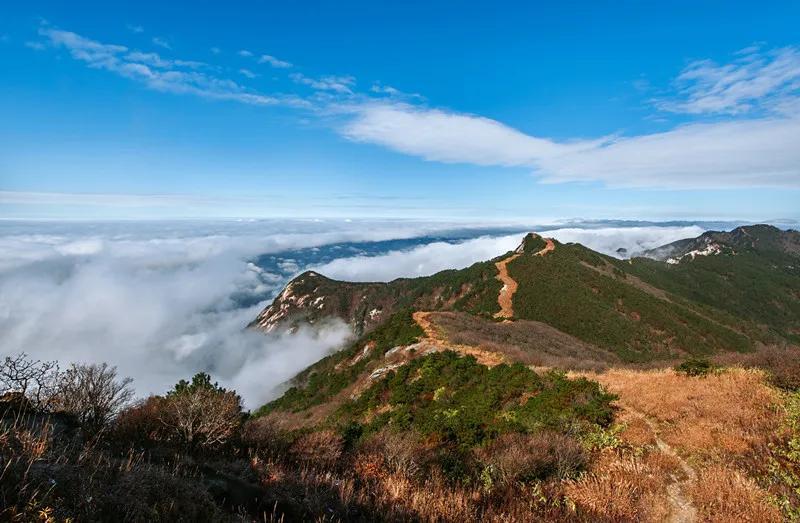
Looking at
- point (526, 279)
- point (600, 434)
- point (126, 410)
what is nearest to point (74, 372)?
point (126, 410)

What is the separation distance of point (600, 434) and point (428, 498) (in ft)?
22.9

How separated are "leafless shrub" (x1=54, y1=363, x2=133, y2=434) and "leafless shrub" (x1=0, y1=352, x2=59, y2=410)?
0.33m

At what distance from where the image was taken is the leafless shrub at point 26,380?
8.10 m

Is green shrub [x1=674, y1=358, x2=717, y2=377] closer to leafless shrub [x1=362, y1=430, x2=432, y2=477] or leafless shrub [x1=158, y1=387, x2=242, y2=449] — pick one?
leafless shrub [x1=362, y1=430, x2=432, y2=477]

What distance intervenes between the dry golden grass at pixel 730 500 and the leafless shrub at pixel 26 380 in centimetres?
1278

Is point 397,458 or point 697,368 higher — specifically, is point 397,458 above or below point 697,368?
above

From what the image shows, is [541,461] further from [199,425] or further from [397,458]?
[199,425]

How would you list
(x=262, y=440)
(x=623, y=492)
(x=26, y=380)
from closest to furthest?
(x=623, y=492), (x=26, y=380), (x=262, y=440)

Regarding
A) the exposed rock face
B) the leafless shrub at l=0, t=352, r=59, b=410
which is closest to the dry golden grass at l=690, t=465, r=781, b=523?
the leafless shrub at l=0, t=352, r=59, b=410

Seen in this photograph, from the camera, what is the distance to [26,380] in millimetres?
8086

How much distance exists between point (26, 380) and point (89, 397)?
71.4 inches

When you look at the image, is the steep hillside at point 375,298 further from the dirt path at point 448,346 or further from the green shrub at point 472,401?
the green shrub at point 472,401

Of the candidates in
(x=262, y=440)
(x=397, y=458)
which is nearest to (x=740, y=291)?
(x=397, y=458)

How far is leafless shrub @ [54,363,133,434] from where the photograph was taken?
364 inches
